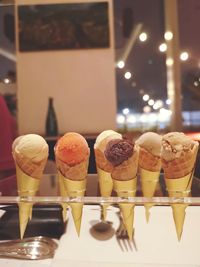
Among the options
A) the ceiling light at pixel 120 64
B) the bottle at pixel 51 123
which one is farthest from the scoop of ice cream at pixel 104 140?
the ceiling light at pixel 120 64

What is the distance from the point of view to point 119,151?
0.90 m

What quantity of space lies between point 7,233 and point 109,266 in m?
0.34

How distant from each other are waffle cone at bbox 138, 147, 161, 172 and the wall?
2.81 metres

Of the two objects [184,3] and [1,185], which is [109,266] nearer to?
[1,185]

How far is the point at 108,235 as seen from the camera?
1083 mm

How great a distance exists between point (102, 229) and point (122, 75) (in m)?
3.04

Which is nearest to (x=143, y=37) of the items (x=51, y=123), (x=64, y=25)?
(x=64, y=25)

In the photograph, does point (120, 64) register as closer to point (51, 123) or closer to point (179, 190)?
point (51, 123)

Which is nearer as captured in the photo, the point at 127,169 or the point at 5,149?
the point at 127,169

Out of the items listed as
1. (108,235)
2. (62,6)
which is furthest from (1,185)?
(62,6)

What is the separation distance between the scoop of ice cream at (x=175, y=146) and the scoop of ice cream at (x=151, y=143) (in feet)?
0.16

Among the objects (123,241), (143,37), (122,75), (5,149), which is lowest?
(123,241)

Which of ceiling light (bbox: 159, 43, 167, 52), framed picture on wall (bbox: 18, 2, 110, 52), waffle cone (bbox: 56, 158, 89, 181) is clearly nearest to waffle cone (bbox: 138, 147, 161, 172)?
waffle cone (bbox: 56, 158, 89, 181)

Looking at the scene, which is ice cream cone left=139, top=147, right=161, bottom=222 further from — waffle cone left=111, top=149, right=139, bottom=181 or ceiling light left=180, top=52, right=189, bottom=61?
ceiling light left=180, top=52, right=189, bottom=61
